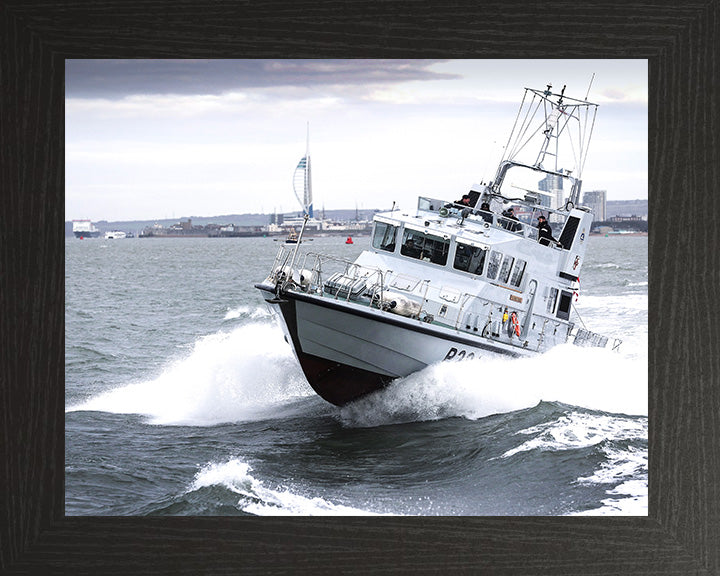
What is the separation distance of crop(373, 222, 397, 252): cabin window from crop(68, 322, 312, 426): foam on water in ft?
5.19

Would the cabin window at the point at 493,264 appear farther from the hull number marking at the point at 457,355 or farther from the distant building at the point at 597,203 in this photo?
the distant building at the point at 597,203

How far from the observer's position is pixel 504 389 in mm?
A: 7438

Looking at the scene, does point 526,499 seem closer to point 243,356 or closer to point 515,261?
point 515,261

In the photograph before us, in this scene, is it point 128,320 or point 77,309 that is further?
point 77,309

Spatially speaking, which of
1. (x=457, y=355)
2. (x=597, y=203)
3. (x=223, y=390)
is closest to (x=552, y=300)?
(x=457, y=355)

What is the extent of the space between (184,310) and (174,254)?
22.0 m

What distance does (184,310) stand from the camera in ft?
66.0

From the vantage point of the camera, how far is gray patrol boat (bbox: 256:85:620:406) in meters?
6.75

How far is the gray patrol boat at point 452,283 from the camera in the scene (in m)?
6.75

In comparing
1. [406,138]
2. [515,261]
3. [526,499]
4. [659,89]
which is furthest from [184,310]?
[659,89]

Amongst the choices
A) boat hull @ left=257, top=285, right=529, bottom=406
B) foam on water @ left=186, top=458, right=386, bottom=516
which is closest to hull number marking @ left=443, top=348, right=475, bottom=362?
boat hull @ left=257, top=285, right=529, bottom=406

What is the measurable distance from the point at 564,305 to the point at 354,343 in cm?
229

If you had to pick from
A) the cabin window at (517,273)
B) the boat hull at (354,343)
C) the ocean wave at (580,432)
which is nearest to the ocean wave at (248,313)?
the cabin window at (517,273)

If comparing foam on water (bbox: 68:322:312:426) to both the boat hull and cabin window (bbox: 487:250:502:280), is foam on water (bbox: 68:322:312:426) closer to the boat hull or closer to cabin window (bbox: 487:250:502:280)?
the boat hull
